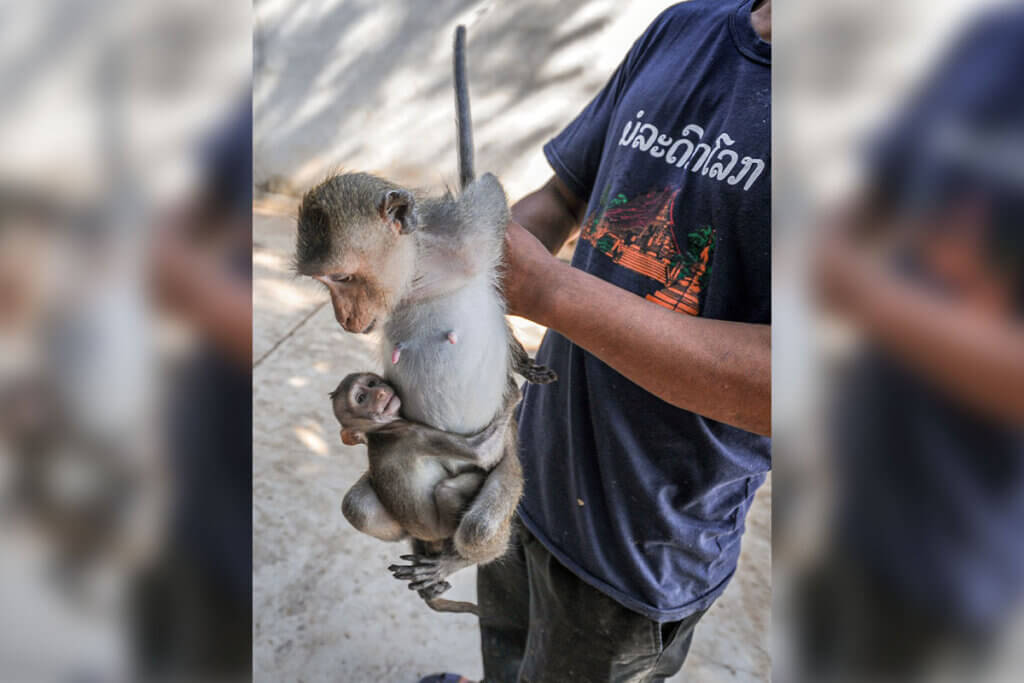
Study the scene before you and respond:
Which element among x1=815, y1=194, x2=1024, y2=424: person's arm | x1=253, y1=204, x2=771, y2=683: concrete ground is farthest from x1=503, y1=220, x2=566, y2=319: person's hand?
x1=253, y1=204, x2=771, y2=683: concrete ground

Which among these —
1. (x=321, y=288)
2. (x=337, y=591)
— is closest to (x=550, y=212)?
(x=321, y=288)

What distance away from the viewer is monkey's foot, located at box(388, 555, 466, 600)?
0.93 meters

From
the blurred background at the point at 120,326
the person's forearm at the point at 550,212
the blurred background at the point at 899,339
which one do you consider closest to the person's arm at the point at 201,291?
the blurred background at the point at 120,326

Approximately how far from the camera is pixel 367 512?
1.02 metres

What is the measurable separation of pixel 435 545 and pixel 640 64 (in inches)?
37.2

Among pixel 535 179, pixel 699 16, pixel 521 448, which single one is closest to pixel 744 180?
pixel 699 16

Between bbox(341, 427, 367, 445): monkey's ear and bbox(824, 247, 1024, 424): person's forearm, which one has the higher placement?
bbox(824, 247, 1024, 424): person's forearm

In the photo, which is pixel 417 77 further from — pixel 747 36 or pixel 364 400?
pixel 364 400

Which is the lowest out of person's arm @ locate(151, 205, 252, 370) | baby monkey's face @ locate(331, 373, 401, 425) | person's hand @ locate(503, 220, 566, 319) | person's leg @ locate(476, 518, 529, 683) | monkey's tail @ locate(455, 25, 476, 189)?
person's leg @ locate(476, 518, 529, 683)

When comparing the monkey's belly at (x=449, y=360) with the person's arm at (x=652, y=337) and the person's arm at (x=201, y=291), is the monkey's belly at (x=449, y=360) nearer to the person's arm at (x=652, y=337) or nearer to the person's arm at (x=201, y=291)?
the person's arm at (x=652, y=337)

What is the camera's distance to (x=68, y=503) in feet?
1.03

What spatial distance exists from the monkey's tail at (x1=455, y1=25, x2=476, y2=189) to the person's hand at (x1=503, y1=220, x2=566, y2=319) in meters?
0.14

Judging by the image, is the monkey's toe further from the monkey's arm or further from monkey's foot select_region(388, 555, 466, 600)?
the monkey's arm

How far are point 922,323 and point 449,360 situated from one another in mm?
749
